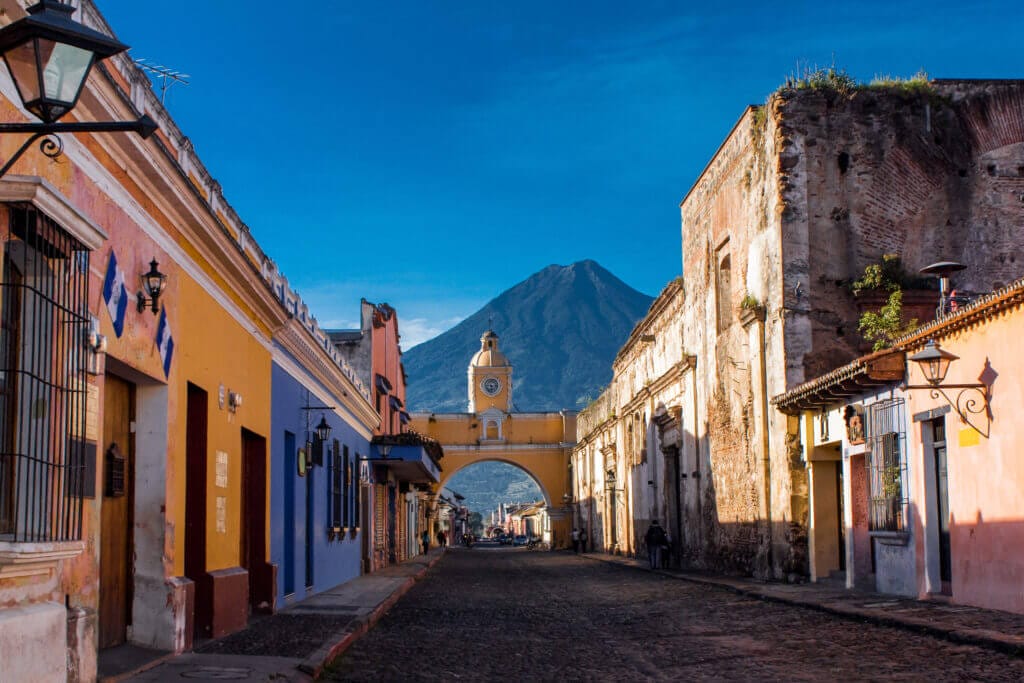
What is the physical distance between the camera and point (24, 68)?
442cm

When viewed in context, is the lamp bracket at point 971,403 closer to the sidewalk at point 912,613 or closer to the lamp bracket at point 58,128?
the sidewalk at point 912,613

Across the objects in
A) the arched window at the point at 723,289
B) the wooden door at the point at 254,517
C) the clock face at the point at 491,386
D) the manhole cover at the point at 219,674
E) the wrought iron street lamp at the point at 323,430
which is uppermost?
the clock face at the point at 491,386

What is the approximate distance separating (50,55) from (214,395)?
6264 millimetres

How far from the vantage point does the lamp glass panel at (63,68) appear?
436cm

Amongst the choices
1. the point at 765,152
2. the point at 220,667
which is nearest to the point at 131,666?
the point at 220,667

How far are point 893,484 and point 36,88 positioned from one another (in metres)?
11.8

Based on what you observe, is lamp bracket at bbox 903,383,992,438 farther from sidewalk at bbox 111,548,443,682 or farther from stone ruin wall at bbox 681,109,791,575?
sidewalk at bbox 111,548,443,682

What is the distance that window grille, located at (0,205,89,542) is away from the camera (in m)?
5.38

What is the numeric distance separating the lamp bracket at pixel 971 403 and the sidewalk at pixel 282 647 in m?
6.51

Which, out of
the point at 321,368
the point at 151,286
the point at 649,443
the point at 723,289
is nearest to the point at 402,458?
the point at 649,443

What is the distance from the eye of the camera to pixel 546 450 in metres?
58.3

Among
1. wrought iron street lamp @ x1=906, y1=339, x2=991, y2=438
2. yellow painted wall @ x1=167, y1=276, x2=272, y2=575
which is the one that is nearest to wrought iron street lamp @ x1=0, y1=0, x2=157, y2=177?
yellow painted wall @ x1=167, y1=276, x2=272, y2=575

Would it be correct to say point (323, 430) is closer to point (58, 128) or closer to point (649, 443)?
point (58, 128)

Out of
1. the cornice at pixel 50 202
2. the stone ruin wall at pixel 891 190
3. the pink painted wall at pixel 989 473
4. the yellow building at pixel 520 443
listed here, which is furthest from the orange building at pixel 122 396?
the yellow building at pixel 520 443
